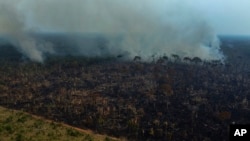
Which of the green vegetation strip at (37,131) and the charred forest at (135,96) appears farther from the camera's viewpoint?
the charred forest at (135,96)

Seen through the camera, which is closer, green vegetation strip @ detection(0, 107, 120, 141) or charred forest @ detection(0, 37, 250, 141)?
green vegetation strip @ detection(0, 107, 120, 141)

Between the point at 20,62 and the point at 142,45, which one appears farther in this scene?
the point at 142,45

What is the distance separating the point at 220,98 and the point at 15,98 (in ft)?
141

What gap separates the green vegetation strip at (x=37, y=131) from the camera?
50.6 m

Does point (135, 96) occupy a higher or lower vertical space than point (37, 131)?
higher

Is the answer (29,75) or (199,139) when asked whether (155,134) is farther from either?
(29,75)

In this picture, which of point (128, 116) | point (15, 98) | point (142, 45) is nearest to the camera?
point (128, 116)

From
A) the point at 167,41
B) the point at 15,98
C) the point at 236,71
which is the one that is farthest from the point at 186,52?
the point at 15,98

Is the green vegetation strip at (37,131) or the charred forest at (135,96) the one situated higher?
the charred forest at (135,96)

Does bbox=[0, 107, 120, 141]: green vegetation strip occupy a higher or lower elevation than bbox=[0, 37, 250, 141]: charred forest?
lower

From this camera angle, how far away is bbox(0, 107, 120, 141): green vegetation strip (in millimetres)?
→ 50625

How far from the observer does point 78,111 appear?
68000mm

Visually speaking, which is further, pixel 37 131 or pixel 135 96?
pixel 135 96

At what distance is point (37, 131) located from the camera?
176ft
